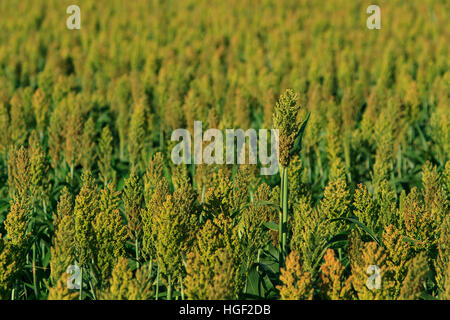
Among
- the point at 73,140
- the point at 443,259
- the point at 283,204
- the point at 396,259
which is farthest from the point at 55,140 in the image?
the point at 443,259

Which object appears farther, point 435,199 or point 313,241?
point 435,199

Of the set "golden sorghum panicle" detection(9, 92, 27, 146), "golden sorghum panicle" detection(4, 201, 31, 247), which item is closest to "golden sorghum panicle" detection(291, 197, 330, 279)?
"golden sorghum panicle" detection(4, 201, 31, 247)

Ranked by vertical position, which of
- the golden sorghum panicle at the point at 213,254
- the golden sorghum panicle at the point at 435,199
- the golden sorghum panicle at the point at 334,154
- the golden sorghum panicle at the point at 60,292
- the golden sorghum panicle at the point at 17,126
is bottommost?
the golden sorghum panicle at the point at 60,292

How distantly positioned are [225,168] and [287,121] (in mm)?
987

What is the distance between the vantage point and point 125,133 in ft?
17.3

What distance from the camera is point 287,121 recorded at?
2.53 meters

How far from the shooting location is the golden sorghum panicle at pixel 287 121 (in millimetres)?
2512

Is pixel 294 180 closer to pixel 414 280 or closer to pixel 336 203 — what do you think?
pixel 336 203

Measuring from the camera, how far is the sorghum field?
2467mm

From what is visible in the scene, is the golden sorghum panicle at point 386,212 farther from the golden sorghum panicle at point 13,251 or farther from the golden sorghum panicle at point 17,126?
the golden sorghum panicle at point 17,126

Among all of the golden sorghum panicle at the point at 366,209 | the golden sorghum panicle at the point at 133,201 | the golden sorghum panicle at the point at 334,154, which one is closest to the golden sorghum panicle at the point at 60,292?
the golden sorghum panicle at the point at 133,201
